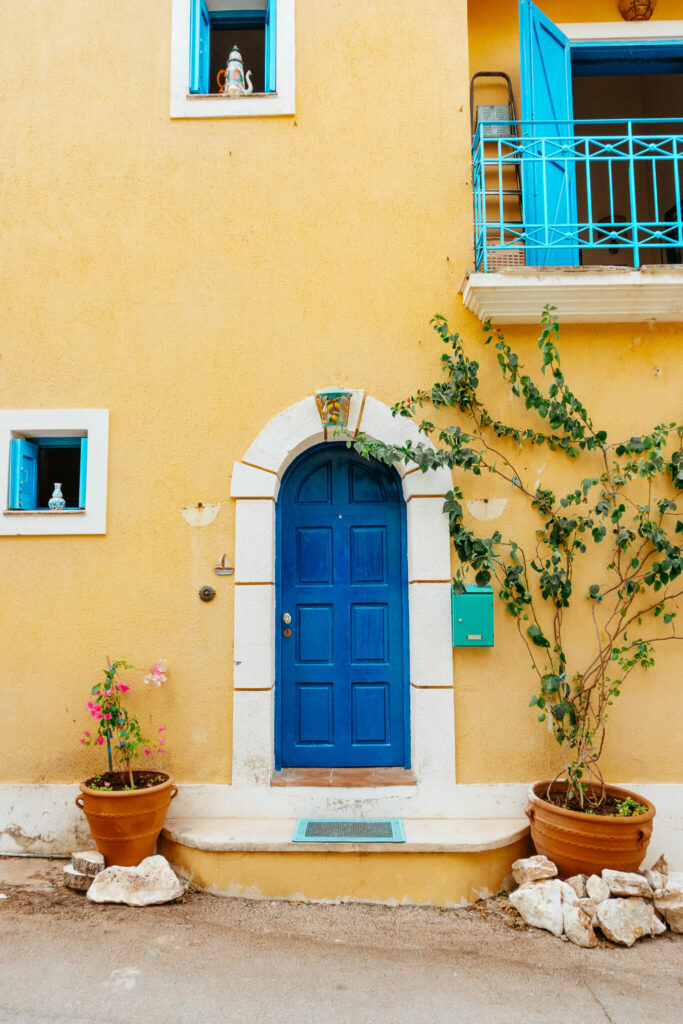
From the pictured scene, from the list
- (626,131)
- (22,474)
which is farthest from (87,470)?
(626,131)

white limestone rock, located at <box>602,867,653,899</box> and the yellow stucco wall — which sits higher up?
the yellow stucco wall

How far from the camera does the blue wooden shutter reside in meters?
5.05

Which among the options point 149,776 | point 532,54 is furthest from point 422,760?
point 532,54

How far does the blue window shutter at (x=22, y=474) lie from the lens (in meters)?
4.80

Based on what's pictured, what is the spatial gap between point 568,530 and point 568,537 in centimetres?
7

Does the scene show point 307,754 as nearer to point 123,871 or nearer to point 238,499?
point 123,871

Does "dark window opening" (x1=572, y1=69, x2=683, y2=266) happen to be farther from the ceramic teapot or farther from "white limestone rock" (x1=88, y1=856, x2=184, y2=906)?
"white limestone rock" (x1=88, y1=856, x2=184, y2=906)

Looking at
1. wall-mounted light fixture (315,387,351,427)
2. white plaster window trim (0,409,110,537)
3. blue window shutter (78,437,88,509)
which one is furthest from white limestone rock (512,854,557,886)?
blue window shutter (78,437,88,509)

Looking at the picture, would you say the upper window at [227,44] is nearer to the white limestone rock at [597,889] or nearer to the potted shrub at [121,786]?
the potted shrub at [121,786]

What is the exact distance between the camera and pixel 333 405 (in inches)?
183

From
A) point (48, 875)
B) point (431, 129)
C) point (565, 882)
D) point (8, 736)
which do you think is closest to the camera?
point (565, 882)

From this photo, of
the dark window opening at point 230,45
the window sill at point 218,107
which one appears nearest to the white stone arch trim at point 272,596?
the window sill at point 218,107

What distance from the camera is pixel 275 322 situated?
484 cm

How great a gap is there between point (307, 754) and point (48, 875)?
1.74m
